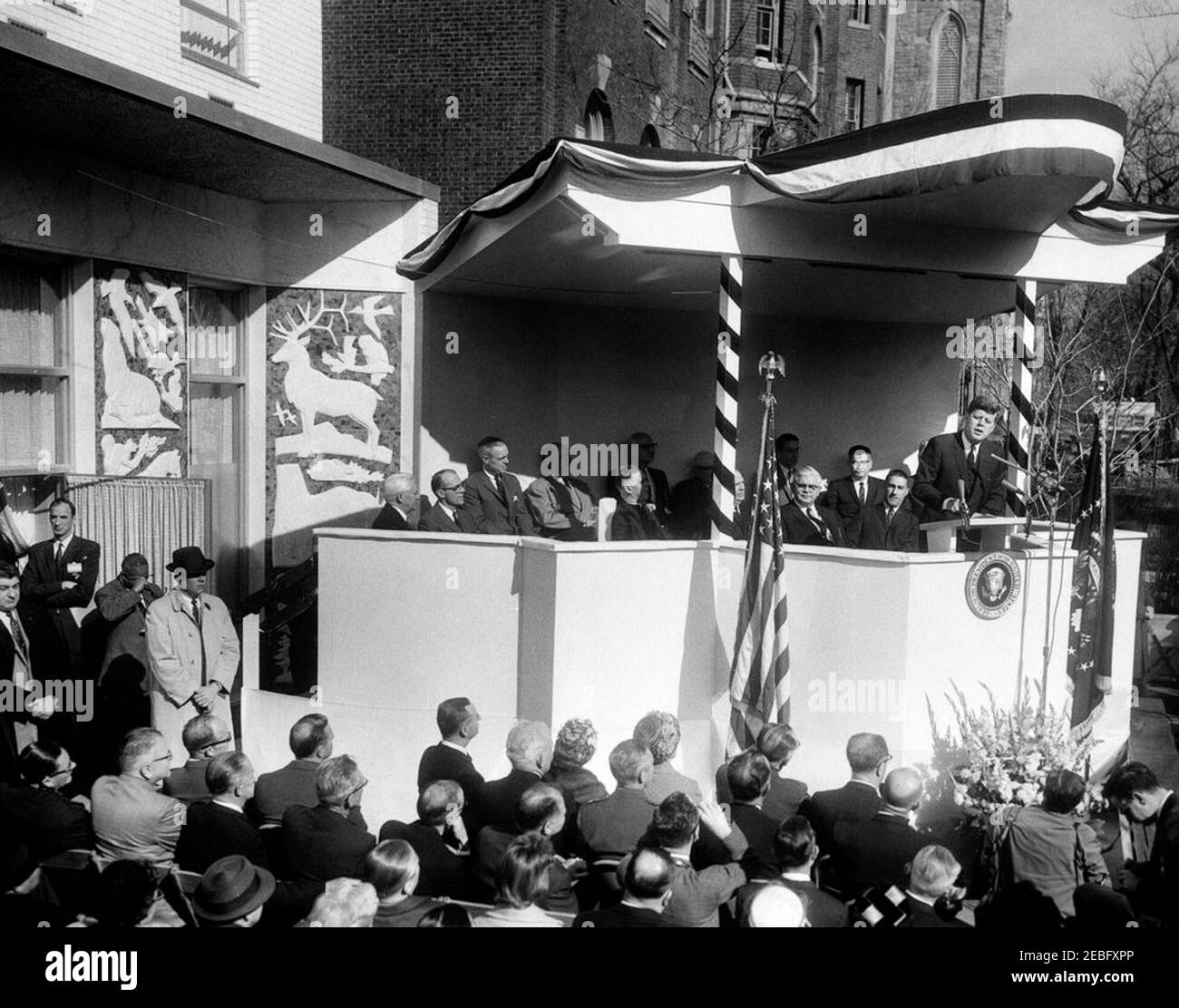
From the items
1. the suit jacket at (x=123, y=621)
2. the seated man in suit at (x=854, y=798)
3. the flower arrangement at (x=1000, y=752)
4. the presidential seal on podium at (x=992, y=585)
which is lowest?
the flower arrangement at (x=1000, y=752)

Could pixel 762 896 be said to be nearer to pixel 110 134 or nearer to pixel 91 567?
pixel 91 567

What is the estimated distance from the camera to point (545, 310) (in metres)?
14.0

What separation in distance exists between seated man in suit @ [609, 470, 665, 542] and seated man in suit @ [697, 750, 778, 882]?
11.0 feet

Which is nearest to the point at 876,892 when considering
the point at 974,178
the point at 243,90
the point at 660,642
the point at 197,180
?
the point at 660,642

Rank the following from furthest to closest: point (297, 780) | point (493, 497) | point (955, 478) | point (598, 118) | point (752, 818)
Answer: point (598, 118) → point (493, 497) → point (955, 478) → point (297, 780) → point (752, 818)

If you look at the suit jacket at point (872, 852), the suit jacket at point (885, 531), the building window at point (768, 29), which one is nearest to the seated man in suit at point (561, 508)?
the suit jacket at point (885, 531)

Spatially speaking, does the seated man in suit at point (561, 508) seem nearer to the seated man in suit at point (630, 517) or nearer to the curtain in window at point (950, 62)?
the seated man in suit at point (630, 517)

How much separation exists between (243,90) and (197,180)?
2.65 meters

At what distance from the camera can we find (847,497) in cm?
1016

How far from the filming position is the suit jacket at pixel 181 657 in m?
8.56

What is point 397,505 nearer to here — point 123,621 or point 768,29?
point 123,621

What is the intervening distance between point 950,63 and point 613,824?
39029 mm

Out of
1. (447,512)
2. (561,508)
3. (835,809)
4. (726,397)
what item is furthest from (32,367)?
(835,809)

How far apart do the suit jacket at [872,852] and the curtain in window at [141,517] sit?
261 inches
